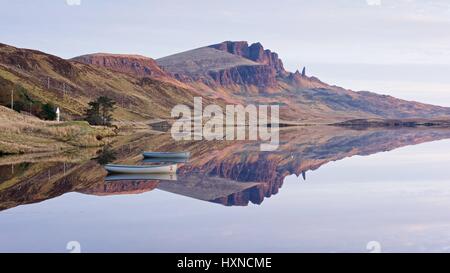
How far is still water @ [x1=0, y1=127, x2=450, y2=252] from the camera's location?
23.7 meters

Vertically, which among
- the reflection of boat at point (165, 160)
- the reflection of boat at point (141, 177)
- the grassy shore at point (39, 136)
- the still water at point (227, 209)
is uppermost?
the grassy shore at point (39, 136)

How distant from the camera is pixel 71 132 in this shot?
81750 mm

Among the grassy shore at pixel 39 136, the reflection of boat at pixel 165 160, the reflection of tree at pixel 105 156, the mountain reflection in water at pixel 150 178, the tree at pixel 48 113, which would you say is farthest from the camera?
the tree at pixel 48 113

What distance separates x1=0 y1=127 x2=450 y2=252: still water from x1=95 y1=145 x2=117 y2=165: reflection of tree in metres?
1.89

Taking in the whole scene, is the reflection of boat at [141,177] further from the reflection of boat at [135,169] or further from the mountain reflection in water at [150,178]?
the reflection of boat at [135,169]

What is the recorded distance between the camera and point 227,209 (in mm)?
33000

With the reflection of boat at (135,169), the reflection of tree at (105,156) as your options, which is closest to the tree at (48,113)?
the reflection of tree at (105,156)

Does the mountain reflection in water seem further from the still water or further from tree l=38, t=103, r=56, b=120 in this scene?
tree l=38, t=103, r=56, b=120

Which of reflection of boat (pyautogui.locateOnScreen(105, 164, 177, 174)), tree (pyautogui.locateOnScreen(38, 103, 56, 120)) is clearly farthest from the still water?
tree (pyautogui.locateOnScreen(38, 103, 56, 120))

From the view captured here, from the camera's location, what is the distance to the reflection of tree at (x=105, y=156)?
61569mm

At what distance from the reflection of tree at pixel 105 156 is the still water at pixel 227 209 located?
189 cm

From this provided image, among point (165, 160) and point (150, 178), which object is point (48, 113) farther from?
point (150, 178)
